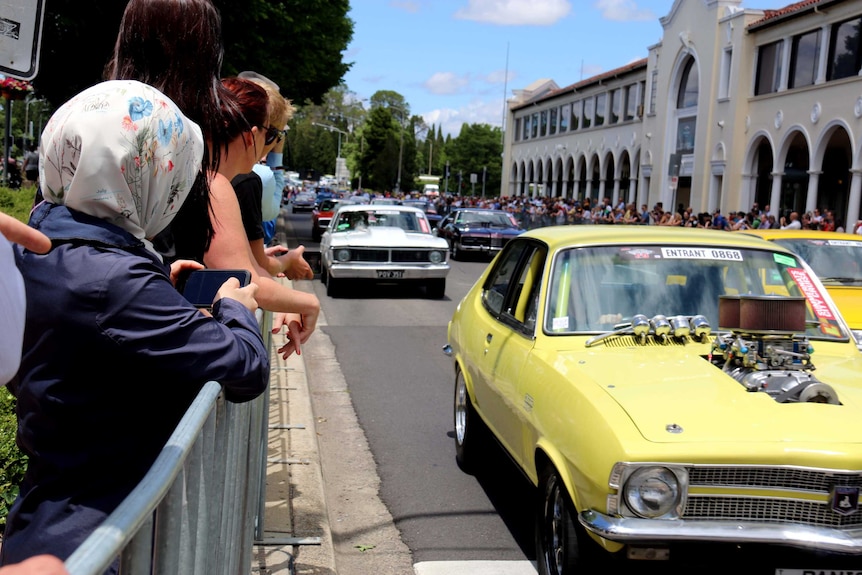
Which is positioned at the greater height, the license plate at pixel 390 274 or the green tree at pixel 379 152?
the green tree at pixel 379 152

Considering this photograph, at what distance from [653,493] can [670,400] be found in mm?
501

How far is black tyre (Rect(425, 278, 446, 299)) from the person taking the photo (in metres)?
16.3

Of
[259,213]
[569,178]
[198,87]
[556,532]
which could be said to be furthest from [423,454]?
[569,178]

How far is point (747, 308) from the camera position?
14.2 feet

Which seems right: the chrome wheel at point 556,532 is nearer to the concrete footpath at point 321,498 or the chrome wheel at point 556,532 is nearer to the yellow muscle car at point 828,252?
the concrete footpath at point 321,498

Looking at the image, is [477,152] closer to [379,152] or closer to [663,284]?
[379,152]

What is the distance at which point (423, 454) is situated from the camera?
659 cm

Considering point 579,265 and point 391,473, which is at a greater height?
point 579,265

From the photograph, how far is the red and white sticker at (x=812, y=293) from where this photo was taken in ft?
16.8

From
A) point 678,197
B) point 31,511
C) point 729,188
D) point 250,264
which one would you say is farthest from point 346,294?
point 678,197

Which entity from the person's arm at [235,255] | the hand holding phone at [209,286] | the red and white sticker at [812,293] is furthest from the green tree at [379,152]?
the hand holding phone at [209,286]

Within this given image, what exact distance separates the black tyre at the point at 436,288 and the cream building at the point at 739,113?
1663cm

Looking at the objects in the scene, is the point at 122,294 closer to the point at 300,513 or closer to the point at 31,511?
the point at 31,511

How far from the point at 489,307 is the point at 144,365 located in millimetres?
4199
